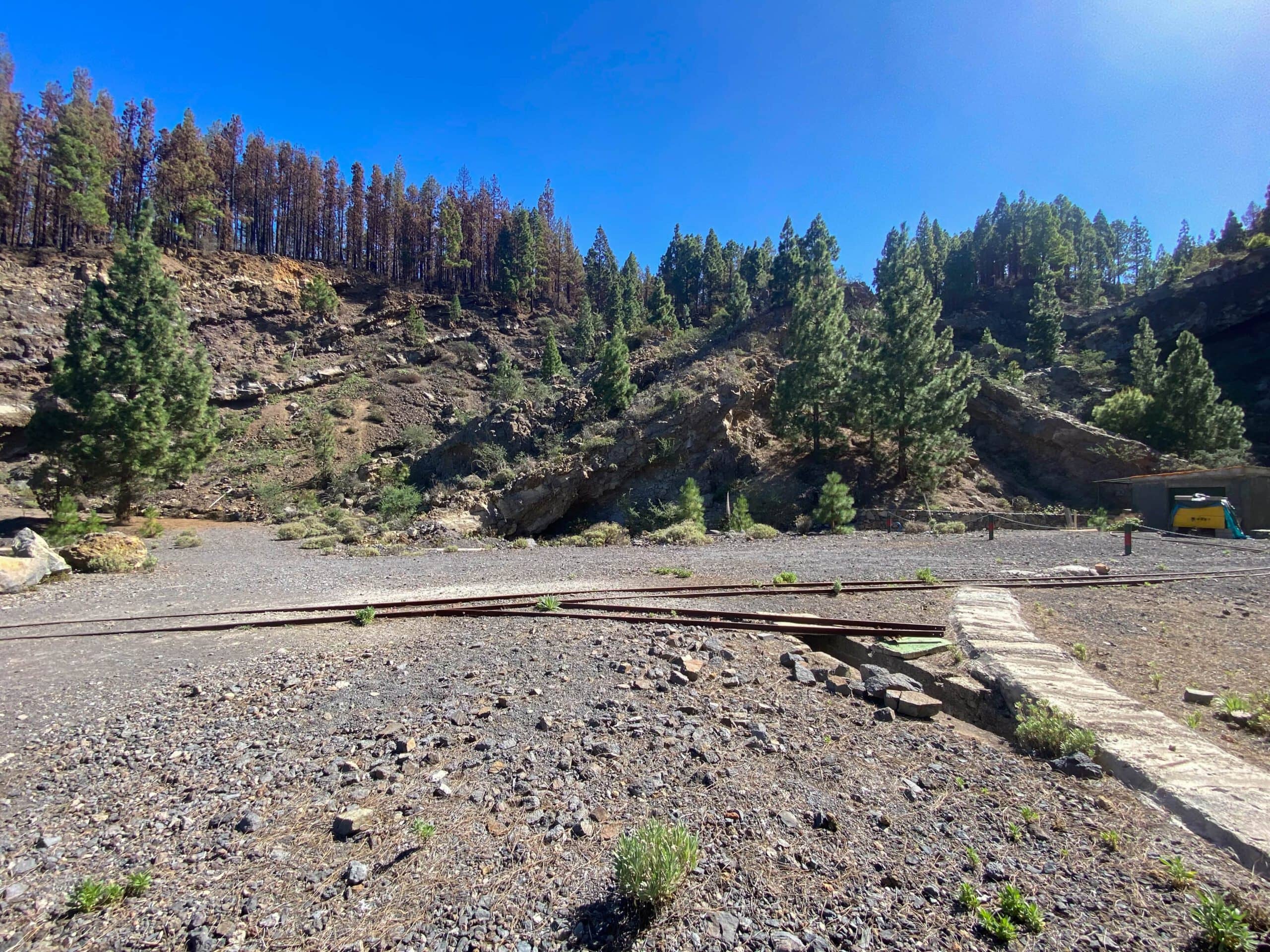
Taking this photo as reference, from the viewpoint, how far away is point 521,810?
3234 millimetres

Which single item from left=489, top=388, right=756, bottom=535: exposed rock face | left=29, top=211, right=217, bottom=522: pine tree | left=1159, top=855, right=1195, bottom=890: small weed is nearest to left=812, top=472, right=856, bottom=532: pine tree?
left=489, top=388, right=756, bottom=535: exposed rock face

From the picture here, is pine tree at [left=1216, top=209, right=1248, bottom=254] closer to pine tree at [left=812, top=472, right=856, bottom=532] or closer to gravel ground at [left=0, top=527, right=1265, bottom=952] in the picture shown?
pine tree at [left=812, top=472, right=856, bottom=532]

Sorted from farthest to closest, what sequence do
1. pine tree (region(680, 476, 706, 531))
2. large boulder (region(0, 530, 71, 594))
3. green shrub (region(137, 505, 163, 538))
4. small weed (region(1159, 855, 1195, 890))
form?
pine tree (region(680, 476, 706, 531)) → green shrub (region(137, 505, 163, 538)) → large boulder (region(0, 530, 71, 594)) → small weed (region(1159, 855, 1195, 890))

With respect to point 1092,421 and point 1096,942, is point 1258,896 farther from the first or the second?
point 1092,421

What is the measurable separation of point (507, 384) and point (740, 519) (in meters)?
22.1

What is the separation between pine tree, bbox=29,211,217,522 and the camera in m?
20.6

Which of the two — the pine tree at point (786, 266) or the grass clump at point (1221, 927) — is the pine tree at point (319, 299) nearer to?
the pine tree at point (786, 266)

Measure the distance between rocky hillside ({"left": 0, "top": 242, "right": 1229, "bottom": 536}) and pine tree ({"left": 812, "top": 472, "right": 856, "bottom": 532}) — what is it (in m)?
3.74

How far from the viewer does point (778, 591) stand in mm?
9375

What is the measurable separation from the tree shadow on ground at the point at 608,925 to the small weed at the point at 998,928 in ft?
4.73

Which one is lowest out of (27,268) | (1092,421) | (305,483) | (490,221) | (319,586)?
(319,586)

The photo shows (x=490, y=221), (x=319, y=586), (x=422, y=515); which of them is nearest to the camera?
(x=319, y=586)

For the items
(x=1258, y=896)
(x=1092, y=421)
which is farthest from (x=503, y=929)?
(x=1092, y=421)

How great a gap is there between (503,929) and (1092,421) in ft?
140
